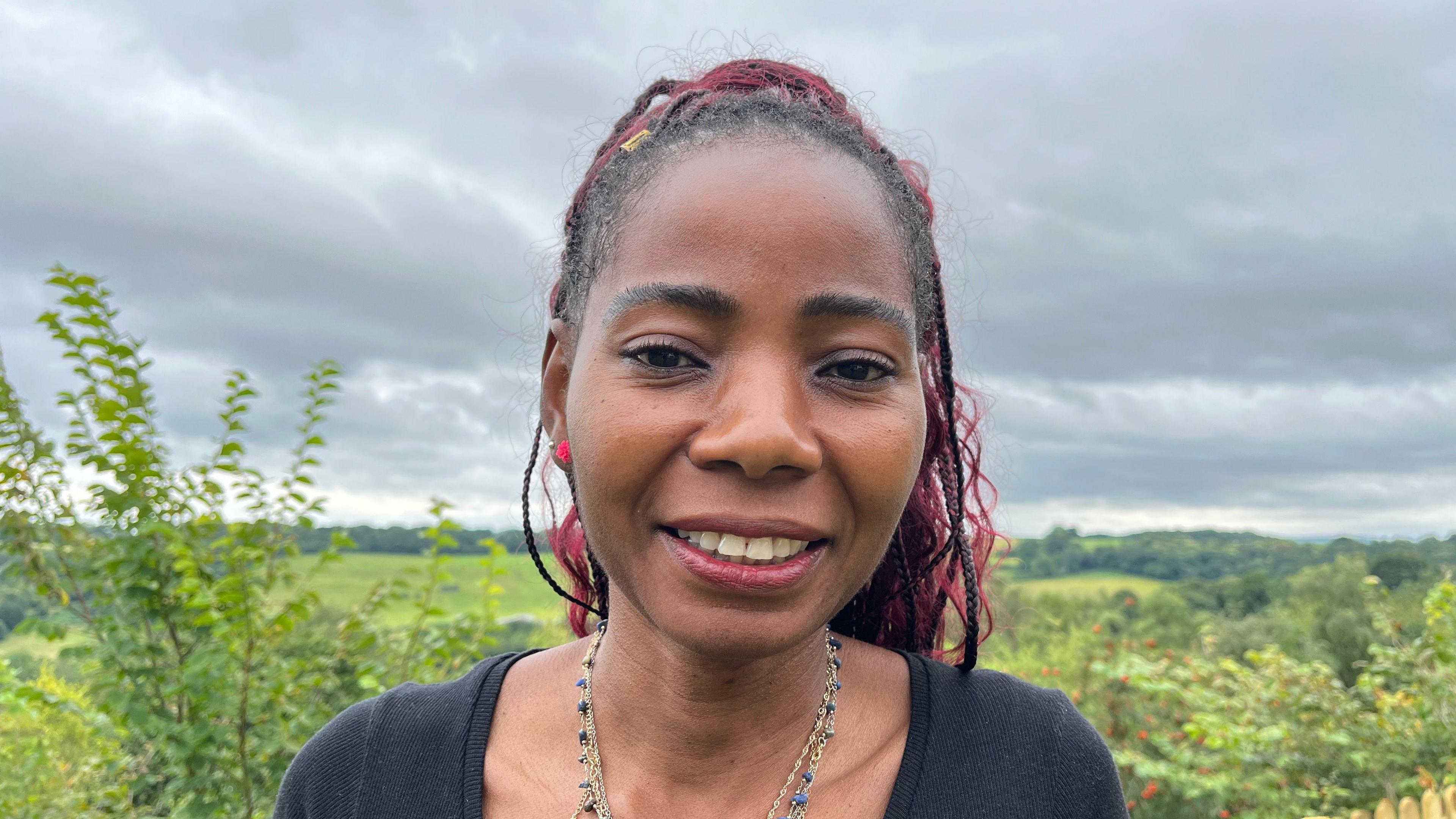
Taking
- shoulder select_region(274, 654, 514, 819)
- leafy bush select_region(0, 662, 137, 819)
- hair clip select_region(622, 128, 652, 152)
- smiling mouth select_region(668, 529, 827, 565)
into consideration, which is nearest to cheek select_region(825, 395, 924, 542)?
smiling mouth select_region(668, 529, 827, 565)

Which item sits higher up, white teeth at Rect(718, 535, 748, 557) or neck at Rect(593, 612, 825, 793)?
white teeth at Rect(718, 535, 748, 557)

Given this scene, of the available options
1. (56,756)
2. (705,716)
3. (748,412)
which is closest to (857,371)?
(748,412)

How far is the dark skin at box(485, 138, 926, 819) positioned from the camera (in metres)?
1.51

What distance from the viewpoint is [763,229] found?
1541mm

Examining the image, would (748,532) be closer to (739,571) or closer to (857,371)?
(739,571)

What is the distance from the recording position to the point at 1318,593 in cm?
1266

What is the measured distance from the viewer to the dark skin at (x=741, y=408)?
151cm

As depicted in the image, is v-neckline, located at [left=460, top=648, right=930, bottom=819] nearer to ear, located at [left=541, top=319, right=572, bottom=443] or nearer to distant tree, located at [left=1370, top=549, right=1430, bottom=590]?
ear, located at [left=541, top=319, right=572, bottom=443]

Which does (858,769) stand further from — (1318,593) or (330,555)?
(1318,593)

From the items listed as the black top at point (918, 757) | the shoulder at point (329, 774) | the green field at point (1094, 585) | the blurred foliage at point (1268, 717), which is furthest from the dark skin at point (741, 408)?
the green field at point (1094, 585)

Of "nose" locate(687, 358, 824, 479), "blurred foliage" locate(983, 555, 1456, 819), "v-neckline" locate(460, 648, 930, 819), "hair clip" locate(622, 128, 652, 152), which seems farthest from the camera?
"blurred foliage" locate(983, 555, 1456, 819)

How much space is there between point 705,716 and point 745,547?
0.46 meters

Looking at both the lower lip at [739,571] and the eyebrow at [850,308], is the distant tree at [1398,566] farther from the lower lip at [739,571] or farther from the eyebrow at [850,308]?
the lower lip at [739,571]

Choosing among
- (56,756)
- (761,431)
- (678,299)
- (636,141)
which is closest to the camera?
(761,431)
